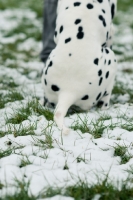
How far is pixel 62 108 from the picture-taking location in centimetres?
316

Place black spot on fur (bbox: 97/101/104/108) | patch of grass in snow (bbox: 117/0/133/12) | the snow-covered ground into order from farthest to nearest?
patch of grass in snow (bbox: 117/0/133/12), black spot on fur (bbox: 97/101/104/108), the snow-covered ground

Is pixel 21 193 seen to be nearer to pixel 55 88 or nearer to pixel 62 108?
pixel 62 108

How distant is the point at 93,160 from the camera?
8.04 ft

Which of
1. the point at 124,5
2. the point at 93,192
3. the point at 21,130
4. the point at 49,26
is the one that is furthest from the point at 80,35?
the point at 124,5

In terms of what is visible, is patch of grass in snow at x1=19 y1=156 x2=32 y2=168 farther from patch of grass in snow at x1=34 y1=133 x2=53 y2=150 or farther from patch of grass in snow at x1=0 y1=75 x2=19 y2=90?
patch of grass in snow at x1=0 y1=75 x2=19 y2=90

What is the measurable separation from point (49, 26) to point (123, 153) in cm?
259

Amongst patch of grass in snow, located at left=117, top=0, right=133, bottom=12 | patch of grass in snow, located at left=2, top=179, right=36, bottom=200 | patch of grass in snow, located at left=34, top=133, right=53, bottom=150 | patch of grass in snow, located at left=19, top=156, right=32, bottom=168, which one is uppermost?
patch of grass in snow, located at left=2, top=179, right=36, bottom=200

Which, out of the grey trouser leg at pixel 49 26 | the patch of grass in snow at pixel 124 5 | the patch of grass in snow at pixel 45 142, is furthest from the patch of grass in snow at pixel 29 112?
the patch of grass in snow at pixel 124 5

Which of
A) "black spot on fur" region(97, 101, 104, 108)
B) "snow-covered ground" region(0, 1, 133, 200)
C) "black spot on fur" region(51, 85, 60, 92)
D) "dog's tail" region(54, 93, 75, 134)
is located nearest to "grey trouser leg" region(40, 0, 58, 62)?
"snow-covered ground" region(0, 1, 133, 200)

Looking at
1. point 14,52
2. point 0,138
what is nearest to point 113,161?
point 0,138

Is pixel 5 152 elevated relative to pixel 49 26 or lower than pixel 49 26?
lower

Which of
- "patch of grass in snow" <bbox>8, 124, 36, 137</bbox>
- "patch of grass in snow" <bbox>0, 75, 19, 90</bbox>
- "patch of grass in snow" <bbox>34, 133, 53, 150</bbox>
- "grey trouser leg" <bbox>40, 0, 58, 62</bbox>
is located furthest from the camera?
"grey trouser leg" <bbox>40, 0, 58, 62</bbox>

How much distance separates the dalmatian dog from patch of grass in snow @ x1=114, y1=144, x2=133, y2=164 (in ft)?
2.13

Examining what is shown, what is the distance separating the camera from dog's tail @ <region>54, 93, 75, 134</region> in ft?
9.68
